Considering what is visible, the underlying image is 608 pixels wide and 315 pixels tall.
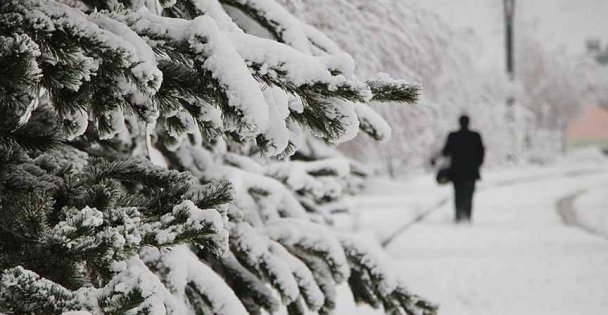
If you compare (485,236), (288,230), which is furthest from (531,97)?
(288,230)

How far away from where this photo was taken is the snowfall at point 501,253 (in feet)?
17.1

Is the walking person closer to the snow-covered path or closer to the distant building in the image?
the snow-covered path

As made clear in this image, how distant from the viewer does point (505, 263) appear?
6820mm

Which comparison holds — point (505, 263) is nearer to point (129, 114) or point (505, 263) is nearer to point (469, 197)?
point (469, 197)

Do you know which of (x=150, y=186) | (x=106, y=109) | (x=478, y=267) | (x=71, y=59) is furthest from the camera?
(x=478, y=267)

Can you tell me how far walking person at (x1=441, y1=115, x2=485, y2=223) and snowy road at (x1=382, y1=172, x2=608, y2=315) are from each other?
1.65 feet

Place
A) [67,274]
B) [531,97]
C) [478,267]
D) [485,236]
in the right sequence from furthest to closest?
1. [531,97]
2. [485,236]
3. [478,267]
4. [67,274]

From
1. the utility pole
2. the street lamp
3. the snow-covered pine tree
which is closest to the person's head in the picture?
the snow-covered pine tree


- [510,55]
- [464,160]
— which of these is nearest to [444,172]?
[464,160]

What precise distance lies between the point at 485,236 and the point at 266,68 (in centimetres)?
797

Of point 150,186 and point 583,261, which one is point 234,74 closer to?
point 150,186

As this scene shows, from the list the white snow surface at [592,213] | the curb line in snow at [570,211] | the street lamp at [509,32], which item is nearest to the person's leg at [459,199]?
the curb line in snow at [570,211]

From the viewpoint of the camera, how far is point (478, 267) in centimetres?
662

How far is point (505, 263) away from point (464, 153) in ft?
10.4
